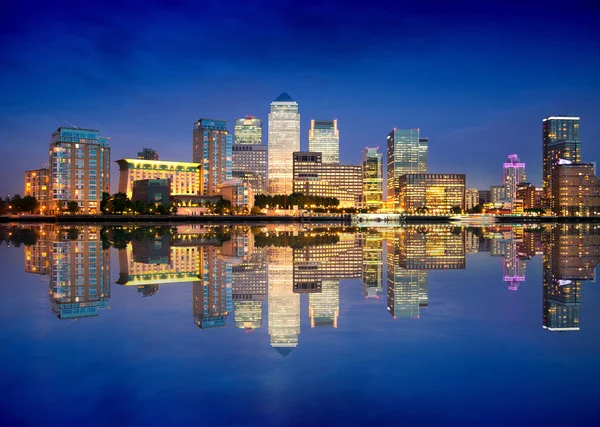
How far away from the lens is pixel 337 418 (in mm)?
4648

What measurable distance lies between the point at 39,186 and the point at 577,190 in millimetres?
175122

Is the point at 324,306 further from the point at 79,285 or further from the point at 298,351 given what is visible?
the point at 79,285

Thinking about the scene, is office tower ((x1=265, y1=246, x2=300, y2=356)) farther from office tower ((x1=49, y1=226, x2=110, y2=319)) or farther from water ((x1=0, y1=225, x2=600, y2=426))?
office tower ((x1=49, y1=226, x2=110, y2=319))

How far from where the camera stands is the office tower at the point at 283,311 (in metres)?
7.38

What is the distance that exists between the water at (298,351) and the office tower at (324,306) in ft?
0.16

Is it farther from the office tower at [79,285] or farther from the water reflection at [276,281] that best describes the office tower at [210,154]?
the office tower at [79,285]

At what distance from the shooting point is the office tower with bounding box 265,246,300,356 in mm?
7375

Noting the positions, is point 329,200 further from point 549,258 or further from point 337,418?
point 337,418

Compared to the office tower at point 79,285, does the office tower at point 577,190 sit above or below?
above

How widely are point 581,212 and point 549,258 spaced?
18481 centimetres

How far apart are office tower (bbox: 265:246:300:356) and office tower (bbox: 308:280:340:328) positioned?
27cm

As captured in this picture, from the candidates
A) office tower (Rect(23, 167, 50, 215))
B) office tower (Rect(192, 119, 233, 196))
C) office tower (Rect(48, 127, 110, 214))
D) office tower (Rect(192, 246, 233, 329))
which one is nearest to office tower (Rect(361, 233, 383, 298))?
office tower (Rect(192, 246, 233, 329))

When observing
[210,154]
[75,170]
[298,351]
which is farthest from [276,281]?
[210,154]

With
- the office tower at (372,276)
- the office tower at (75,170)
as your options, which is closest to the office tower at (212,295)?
the office tower at (372,276)
